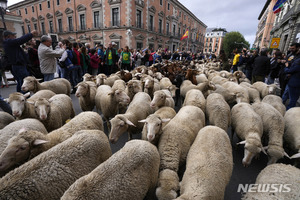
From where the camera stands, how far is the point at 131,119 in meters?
3.11

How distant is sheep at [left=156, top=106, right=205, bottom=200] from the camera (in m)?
1.71

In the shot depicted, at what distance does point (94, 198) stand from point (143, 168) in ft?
1.85

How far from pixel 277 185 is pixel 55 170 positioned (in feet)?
7.72

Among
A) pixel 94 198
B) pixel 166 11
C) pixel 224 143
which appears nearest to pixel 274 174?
pixel 224 143

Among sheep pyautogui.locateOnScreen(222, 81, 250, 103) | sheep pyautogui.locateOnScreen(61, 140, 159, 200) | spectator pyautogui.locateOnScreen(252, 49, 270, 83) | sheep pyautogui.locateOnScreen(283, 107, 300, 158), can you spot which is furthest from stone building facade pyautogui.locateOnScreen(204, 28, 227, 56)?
sheep pyautogui.locateOnScreen(61, 140, 159, 200)

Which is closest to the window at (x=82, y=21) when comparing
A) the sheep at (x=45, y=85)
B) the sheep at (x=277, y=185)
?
the sheep at (x=45, y=85)

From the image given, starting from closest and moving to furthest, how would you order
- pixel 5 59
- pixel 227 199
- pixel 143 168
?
1. pixel 143 168
2. pixel 227 199
3. pixel 5 59

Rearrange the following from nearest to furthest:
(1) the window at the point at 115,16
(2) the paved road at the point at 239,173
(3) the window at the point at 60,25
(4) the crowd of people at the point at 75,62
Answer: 1. (2) the paved road at the point at 239,173
2. (4) the crowd of people at the point at 75,62
3. (1) the window at the point at 115,16
4. (3) the window at the point at 60,25

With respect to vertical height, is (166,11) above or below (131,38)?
above

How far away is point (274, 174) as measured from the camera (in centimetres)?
174

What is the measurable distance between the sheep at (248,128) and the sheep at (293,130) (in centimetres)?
54

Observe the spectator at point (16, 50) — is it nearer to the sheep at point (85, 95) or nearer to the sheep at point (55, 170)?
the sheep at point (85, 95)

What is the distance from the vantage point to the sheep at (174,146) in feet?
5.60

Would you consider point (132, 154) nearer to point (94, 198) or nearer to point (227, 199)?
point (94, 198)
